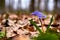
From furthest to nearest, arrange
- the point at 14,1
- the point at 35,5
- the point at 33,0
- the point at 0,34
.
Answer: the point at 14,1
the point at 35,5
the point at 33,0
the point at 0,34

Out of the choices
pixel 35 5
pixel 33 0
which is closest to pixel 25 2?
pixel 35 5

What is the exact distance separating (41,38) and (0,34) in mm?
608

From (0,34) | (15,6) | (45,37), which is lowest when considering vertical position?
(15,6)

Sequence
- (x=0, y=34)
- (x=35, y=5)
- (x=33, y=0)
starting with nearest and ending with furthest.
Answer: (x=0, y=34) < (x=33, y=0) < (x=35, y=5)

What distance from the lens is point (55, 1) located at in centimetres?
1259

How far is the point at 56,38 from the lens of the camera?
1155mm

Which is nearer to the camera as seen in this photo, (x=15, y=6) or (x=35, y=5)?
(x=35, y=5)

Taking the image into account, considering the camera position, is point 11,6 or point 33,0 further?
point 11,6

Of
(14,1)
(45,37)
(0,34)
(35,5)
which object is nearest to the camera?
(45,37)

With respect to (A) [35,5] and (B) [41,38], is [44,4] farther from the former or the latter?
(B) [41,38]

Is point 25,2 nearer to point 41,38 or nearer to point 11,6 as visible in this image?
point 11,6

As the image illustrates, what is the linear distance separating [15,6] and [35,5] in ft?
5.72

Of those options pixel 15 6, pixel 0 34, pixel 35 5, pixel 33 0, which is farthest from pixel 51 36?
pixel 15 6

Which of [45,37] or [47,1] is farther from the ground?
[45,37]
